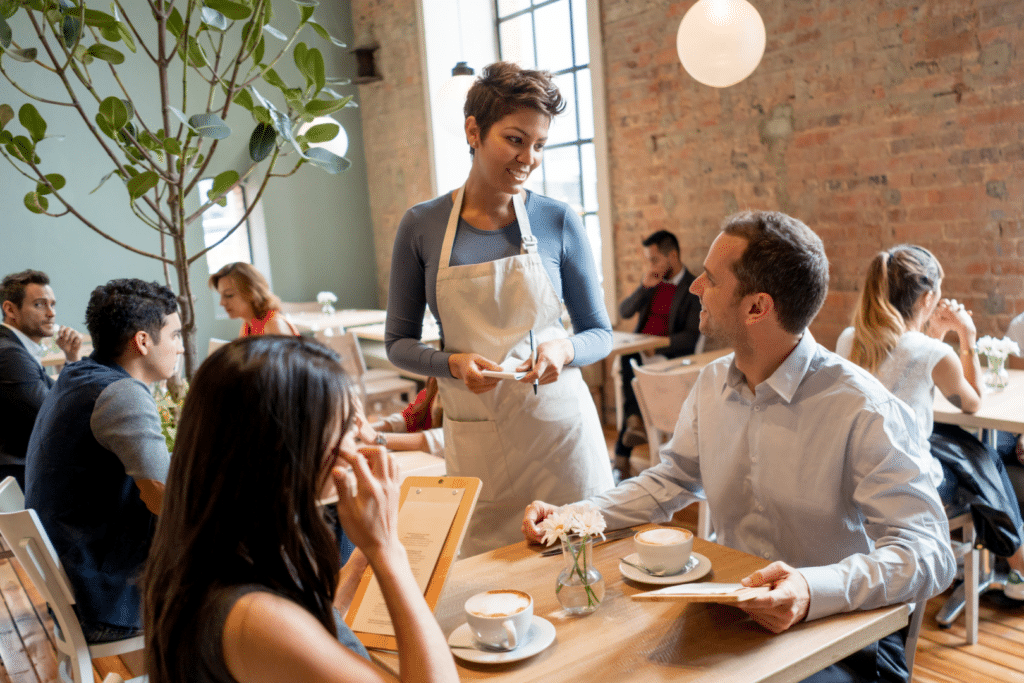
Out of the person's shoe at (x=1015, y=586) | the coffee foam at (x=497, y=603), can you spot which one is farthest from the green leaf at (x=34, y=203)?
the person's shoe at (x=1015, y=586)

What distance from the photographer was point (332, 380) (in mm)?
995

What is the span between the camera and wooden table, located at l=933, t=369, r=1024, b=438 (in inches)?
103

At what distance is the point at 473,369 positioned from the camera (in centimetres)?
183


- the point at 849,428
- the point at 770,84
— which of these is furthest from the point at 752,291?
the point at 770,84

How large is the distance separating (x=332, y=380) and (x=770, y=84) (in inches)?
160

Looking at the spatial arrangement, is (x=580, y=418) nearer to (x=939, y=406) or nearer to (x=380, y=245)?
(x=939, y=406)

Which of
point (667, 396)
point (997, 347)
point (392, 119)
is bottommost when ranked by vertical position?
point (667, 396)

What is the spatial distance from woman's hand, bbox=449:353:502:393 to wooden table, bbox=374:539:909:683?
534 mm

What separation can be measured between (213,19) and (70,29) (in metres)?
0.31

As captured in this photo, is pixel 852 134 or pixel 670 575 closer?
pixel 670 575

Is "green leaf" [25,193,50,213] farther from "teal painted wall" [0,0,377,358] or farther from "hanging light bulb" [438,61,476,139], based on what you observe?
"teal painted wall" [0,0,377,358]

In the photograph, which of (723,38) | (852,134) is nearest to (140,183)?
(723,38)

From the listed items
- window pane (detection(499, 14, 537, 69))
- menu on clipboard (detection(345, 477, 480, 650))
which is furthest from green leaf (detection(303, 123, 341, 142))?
window pane (detection(499, 14, 537, 69))

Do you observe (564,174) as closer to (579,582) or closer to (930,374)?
(930,374)
